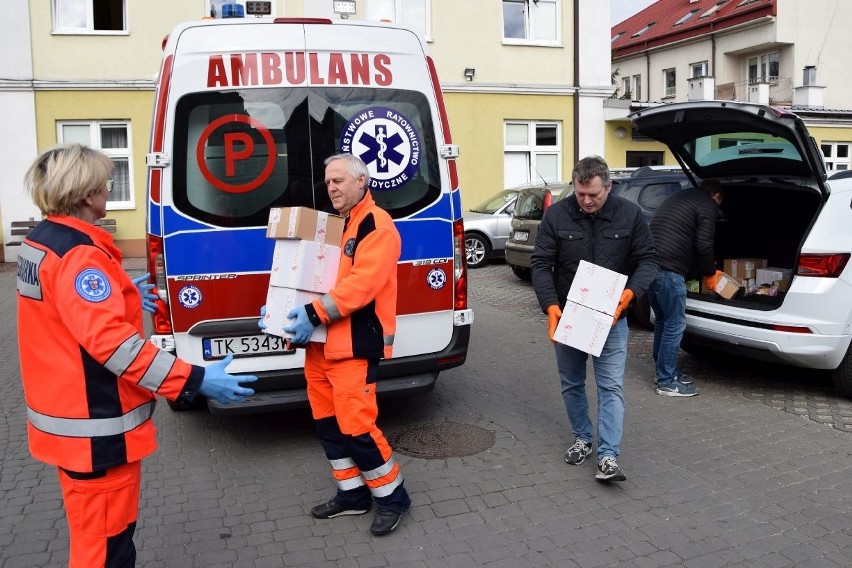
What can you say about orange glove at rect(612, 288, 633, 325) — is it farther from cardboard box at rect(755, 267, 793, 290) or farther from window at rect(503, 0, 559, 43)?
window at rect(503, 0, 559, 43)

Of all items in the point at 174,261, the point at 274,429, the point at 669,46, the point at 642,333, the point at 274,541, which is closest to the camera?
the point at 274,541

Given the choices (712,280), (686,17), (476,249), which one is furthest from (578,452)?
(686,17)

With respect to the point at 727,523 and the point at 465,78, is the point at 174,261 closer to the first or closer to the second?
the point at 727,523

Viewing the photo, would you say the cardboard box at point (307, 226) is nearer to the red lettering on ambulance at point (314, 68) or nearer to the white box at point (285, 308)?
the white box at point (285, 308)

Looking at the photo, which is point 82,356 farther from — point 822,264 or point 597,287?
point 822,264

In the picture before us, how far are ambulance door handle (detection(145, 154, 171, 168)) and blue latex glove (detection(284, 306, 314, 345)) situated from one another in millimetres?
1549

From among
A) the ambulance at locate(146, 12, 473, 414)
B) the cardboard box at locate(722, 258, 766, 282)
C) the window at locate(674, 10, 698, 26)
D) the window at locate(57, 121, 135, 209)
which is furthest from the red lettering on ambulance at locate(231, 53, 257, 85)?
the window at locate(674, 10, 698, 26)

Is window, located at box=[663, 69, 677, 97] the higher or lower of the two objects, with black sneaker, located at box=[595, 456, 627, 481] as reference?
higher

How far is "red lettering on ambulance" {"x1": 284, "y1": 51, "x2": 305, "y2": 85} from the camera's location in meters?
4.82

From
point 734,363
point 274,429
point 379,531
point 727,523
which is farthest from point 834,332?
point 274,429

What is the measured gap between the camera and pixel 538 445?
5.28 metres

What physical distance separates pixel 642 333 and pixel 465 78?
41.0ft

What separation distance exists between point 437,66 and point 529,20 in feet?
8.86

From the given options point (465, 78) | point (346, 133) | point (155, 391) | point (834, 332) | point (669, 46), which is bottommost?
point (834, 332)
